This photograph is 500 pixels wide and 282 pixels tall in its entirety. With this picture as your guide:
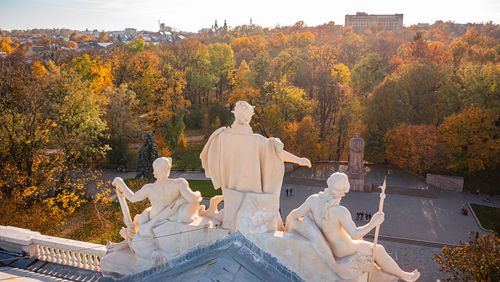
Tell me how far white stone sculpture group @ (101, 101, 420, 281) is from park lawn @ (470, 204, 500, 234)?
18.3 m

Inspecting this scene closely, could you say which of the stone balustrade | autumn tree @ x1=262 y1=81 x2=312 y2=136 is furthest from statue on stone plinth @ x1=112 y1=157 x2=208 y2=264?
autumn tree @ x1=262 y1=81 x2=312 y2=136

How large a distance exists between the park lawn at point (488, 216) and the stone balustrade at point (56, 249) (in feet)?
66.9

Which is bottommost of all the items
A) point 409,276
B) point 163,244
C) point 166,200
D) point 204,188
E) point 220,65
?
point 204,188

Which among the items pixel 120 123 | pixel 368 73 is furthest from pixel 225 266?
pixel 368 73

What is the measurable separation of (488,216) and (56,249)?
2287cm

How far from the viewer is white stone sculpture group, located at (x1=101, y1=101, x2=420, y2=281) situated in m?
7.41

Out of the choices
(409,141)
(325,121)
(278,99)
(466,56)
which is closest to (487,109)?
(409,141)

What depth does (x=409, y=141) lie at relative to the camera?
29.4 metres

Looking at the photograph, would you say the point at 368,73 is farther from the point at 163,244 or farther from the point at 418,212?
the point at 163,244

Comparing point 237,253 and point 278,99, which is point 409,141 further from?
point 237,253

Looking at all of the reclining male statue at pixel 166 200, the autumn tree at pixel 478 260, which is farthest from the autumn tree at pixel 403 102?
the reclining male statue at pixel 166 200

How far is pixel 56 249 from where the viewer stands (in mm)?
9367

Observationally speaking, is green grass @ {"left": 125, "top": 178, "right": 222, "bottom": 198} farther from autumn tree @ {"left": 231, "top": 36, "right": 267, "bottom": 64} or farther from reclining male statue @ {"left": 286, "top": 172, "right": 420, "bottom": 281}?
autumn tree @ {"left": 231, "top": 36, "right": 267, "bottom": 64}

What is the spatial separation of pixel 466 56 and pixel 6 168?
43.1m
